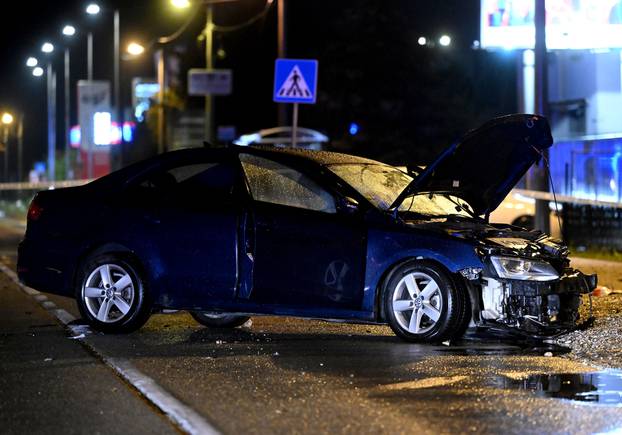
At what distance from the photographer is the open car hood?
8.98 meters

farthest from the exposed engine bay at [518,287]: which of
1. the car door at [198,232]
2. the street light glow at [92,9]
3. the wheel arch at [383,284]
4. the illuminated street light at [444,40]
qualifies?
the illuminated street light at [444,40]

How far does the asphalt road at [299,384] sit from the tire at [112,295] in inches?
6.3

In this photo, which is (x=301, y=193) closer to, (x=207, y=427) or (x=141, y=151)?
(x=207, y=427)

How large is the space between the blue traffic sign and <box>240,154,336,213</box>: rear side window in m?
8.56

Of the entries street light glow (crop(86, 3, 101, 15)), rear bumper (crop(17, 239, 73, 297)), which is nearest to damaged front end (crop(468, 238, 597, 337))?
rear bumper (crop(17, 239, 73, 297))

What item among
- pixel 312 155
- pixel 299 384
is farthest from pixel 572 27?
pixel 299 384

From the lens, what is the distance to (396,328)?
8.79 m

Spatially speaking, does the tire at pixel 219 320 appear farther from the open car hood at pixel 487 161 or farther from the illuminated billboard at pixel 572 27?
the illuminated billboard at pixel 572 27

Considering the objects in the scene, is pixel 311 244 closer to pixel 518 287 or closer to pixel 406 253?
pixel 406 253

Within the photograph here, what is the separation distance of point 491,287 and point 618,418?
7.83ft

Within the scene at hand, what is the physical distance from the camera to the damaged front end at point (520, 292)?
843 cm

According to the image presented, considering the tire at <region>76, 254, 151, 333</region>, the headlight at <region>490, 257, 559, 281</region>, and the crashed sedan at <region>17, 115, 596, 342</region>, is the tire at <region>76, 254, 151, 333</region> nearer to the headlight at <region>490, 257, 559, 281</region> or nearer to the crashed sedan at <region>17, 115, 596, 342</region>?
the crashed sedan at <region>17, 115, 596, 342</region>

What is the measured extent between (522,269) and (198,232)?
2.52 meters

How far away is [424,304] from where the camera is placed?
8641mm
